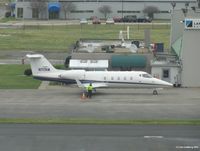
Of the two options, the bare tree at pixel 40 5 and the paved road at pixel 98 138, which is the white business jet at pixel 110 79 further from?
the bare tree at pixel 40 5

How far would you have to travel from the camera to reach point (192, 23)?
55.0 meters

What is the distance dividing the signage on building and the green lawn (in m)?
15.6

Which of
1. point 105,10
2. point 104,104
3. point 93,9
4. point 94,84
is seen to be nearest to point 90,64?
point 94,84

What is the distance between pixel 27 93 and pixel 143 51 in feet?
54.2

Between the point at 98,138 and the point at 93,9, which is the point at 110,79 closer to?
the point at 98,138

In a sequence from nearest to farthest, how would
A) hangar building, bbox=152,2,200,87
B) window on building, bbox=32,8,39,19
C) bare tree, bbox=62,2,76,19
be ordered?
1. hangar building, bbox=152,2,200,87
2. bare tree, bbox=62,2,76,19
3. window on building, bbox=32,8,39,19

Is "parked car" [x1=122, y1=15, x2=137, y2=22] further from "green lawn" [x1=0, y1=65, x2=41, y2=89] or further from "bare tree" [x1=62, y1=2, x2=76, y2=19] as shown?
"green lawn" [x1=0, y1=65, x2=41, y2=89]

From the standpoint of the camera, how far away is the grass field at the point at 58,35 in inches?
3558

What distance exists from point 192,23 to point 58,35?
5489cm

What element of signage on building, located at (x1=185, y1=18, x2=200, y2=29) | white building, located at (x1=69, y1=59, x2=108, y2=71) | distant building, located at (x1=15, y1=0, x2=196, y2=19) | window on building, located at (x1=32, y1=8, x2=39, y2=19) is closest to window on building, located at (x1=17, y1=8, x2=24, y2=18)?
distant building, located at (x1=15, y1=0, x2=196, y2=19)

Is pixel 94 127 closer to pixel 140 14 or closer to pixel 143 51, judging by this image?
pixel 143 51

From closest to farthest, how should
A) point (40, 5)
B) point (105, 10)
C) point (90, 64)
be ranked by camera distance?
point (90, 64) < point (40, 5) < point (105, 10)

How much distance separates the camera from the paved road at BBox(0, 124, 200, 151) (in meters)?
28.3

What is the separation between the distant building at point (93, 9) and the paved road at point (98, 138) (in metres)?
129
